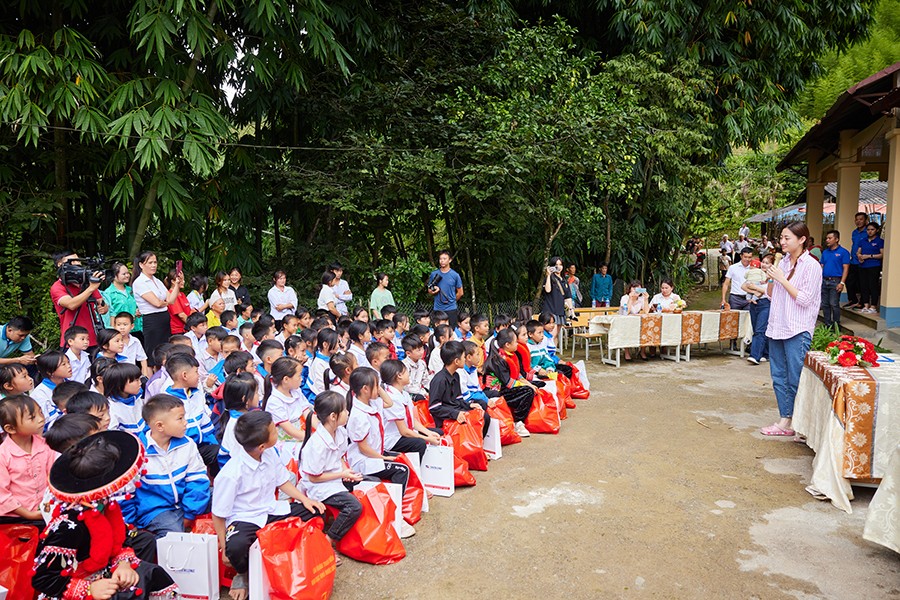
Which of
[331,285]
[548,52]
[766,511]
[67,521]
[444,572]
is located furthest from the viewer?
[548,52]

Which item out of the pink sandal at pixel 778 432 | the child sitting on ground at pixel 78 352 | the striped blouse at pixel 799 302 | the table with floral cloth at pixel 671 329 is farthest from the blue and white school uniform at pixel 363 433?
the table with floral cloth at pixel 671 329

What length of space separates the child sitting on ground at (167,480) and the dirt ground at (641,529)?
85 centimetres

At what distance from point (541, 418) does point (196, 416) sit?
2941mm

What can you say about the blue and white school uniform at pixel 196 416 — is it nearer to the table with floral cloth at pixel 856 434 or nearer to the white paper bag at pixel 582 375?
the table with floral cloth at pixel 856 434

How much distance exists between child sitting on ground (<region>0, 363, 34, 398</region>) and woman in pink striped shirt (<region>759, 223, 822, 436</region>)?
524 centimetres

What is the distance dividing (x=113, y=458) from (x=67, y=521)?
0.27 m

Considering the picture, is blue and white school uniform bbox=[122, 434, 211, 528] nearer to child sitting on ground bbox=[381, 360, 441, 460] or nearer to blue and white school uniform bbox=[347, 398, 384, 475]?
blue and white school uniform bbox=[347, 398, 384, 475]

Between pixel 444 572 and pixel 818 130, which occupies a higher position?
pixel 818 130

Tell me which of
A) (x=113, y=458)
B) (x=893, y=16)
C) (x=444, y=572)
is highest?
(x=893, y=16)

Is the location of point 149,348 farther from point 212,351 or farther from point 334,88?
point 334,88

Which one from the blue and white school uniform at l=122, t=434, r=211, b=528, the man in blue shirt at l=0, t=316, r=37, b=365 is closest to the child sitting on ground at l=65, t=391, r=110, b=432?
the blue and white school uniform at l=122, t=434, r=211, b=528

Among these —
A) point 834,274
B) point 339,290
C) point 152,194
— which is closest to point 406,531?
point 339,290

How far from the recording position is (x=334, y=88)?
380 inches

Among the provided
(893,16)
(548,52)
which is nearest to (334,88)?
(548,52)
